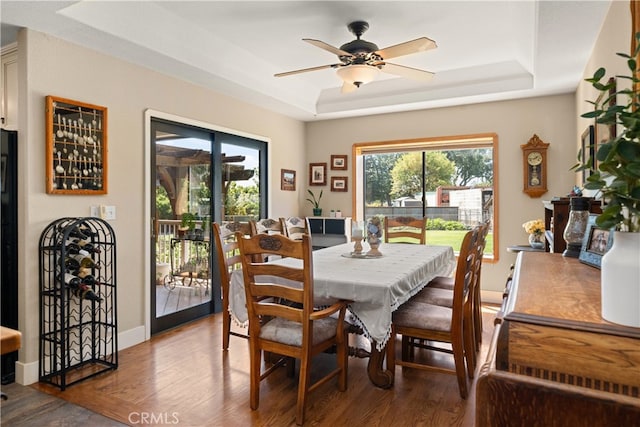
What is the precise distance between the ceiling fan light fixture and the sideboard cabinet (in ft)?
8.01

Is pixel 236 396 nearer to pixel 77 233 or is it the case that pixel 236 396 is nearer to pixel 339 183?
pixel 77 233

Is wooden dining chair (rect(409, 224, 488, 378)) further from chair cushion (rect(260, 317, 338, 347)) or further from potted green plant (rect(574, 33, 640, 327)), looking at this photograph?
potted green plant (rect(574, 33, 640, 327))

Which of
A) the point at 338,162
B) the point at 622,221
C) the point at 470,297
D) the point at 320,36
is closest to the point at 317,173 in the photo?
the point at 338,162

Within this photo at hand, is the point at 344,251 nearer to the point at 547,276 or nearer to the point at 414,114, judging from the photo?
the point at 547,276

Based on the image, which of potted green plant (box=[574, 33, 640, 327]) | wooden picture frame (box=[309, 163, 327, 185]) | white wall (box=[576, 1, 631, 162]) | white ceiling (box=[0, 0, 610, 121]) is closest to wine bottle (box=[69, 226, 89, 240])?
white ceiling (box=[0, 0, 610, 121])

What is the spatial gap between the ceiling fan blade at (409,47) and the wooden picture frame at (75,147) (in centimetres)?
222

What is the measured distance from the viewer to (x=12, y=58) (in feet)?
9.19

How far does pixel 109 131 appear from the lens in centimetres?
314

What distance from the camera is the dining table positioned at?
211cm

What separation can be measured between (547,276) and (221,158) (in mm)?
3644

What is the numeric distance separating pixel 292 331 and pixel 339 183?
372 centimetres

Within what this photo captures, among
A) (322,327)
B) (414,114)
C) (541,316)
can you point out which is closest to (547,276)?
(541,316)

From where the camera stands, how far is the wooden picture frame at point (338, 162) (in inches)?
222

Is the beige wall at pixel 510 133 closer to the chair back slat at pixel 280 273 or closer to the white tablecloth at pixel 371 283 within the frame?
the white tablecloth at pixel 371 283
